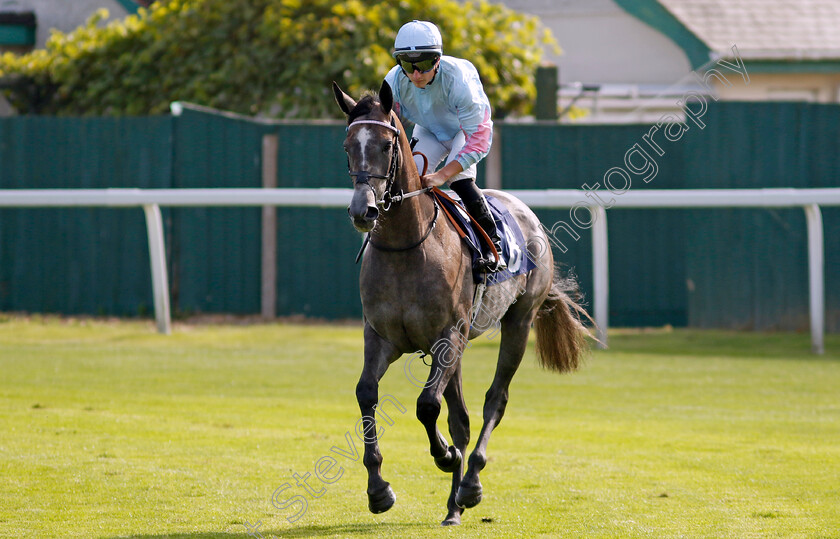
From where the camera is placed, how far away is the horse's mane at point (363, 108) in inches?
197

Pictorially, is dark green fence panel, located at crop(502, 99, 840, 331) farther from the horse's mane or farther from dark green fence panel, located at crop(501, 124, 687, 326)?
the horse's mane

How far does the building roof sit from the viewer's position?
1625 cm

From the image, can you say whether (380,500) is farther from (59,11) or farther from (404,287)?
(59,11)

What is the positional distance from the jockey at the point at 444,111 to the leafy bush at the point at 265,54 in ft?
26.5

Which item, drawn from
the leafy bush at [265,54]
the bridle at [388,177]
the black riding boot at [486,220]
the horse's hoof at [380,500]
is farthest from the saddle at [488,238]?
the leafy bush at [265,54]

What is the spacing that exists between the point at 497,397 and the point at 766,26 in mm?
12907

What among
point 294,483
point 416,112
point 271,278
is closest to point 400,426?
point 294,483

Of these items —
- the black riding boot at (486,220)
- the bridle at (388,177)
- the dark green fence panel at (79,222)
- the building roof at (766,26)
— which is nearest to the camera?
the bridle at (388,177)

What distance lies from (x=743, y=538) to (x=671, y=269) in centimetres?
786

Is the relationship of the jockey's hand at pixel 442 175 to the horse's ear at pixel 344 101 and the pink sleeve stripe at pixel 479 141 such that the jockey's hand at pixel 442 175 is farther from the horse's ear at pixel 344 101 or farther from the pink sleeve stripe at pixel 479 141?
the horse's ear at pixel 344 101

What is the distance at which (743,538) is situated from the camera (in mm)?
4914

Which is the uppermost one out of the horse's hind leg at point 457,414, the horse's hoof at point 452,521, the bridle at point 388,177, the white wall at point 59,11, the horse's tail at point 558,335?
the white wall at point 59,11

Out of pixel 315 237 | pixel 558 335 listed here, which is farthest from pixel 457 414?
pixel 315 237

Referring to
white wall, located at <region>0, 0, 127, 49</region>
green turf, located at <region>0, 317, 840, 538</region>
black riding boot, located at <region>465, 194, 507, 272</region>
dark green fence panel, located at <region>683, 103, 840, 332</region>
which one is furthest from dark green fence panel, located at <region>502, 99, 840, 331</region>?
white wall, located at <region>0, 0, 127, 49</region>
